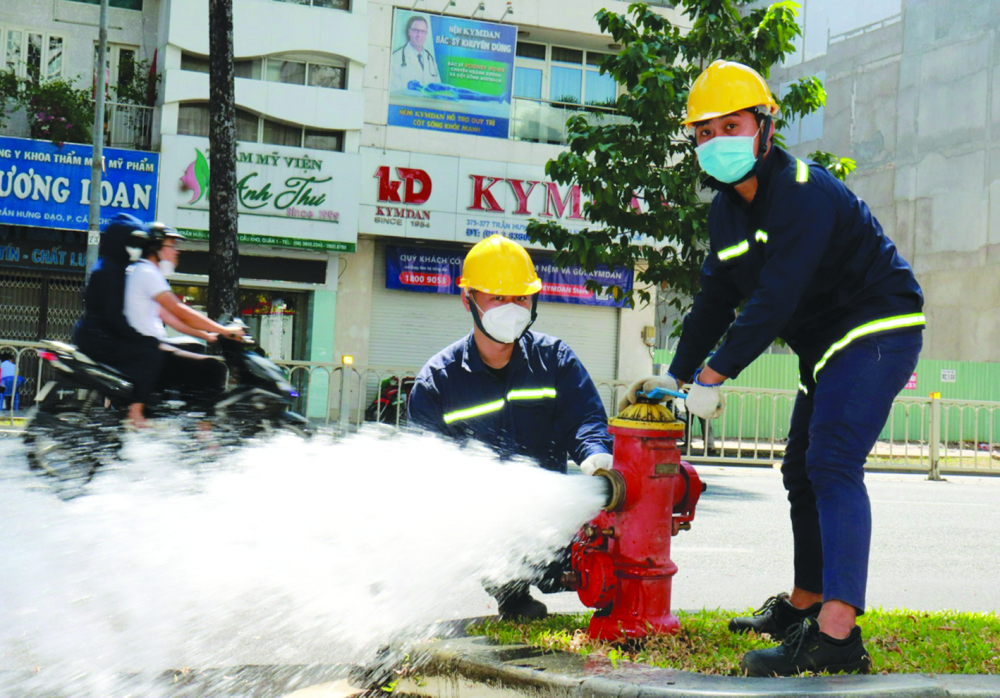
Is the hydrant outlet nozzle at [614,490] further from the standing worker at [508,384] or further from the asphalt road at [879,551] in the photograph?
the asphalt road at [879,551]

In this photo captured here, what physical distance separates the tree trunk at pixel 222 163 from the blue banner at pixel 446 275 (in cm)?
890

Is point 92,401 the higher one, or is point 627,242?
point 627,242

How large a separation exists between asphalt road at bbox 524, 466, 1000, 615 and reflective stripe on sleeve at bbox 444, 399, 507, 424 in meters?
1.29

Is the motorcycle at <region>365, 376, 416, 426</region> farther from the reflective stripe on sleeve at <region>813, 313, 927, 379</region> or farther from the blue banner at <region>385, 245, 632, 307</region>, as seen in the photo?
the reflective stripe on sleeve at <region>813, 313, 927, 379</region>

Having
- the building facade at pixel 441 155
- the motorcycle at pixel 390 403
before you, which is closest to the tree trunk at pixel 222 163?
the motorcycle at pixel 390 403

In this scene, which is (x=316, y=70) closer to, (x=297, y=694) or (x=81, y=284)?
(x=81, y=284)

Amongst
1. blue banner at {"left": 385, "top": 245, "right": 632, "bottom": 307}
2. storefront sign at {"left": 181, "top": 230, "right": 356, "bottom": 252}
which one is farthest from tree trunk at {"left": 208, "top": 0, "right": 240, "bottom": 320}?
blue banner at {"left": 385, "top": 245, "right": 632, "bottom": 307}

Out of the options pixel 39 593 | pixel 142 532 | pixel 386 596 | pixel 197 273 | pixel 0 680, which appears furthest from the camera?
pixel 197 273

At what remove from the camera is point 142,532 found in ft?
14.4

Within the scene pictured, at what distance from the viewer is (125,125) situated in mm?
20047

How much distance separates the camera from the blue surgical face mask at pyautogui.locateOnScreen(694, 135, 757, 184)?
3203mm

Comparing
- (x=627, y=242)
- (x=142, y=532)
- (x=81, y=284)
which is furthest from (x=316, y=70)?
(x=142, y=532)

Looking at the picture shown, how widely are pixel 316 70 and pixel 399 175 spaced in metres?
2.82

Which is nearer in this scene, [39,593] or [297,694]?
[297,694]
